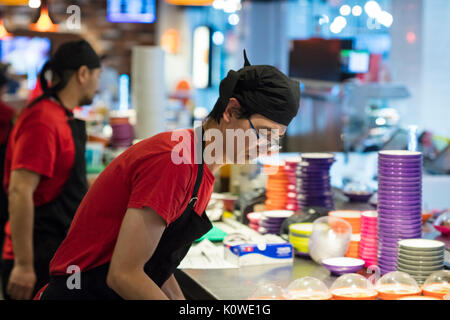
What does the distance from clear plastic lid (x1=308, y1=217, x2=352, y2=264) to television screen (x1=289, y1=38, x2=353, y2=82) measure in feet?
12.5

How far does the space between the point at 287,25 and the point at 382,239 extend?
7220 mm

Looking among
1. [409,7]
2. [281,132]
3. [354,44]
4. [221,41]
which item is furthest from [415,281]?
[221,41]

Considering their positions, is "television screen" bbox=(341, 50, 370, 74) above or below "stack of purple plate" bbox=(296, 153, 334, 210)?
above

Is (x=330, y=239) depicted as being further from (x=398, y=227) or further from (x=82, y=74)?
(x=82, y=74)

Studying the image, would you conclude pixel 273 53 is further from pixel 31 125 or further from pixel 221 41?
pixel 31 125

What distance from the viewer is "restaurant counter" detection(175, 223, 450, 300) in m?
2.21

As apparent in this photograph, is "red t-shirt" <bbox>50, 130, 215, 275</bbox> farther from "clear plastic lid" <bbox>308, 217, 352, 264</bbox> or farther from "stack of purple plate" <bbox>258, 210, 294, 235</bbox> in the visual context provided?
"stack of purple plate" <bbox>258, 210, 294, 235</bbox>

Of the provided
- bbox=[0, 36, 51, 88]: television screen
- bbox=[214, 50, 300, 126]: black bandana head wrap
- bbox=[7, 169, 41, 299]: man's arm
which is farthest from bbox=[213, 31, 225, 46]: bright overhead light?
bbox=[214, 50, 300, 126]: black bandana head wrap

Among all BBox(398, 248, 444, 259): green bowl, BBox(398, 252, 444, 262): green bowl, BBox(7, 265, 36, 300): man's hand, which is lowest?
BBox(7, 265, 36, 300): man's hand

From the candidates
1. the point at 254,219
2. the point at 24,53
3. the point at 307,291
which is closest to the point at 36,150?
the point at 254,219

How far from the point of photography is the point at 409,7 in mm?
6582

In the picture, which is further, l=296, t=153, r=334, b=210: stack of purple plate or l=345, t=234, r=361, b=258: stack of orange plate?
l=296, t=153, r=334, b=210: stack of purple plate

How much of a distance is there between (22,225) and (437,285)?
5.87ft
